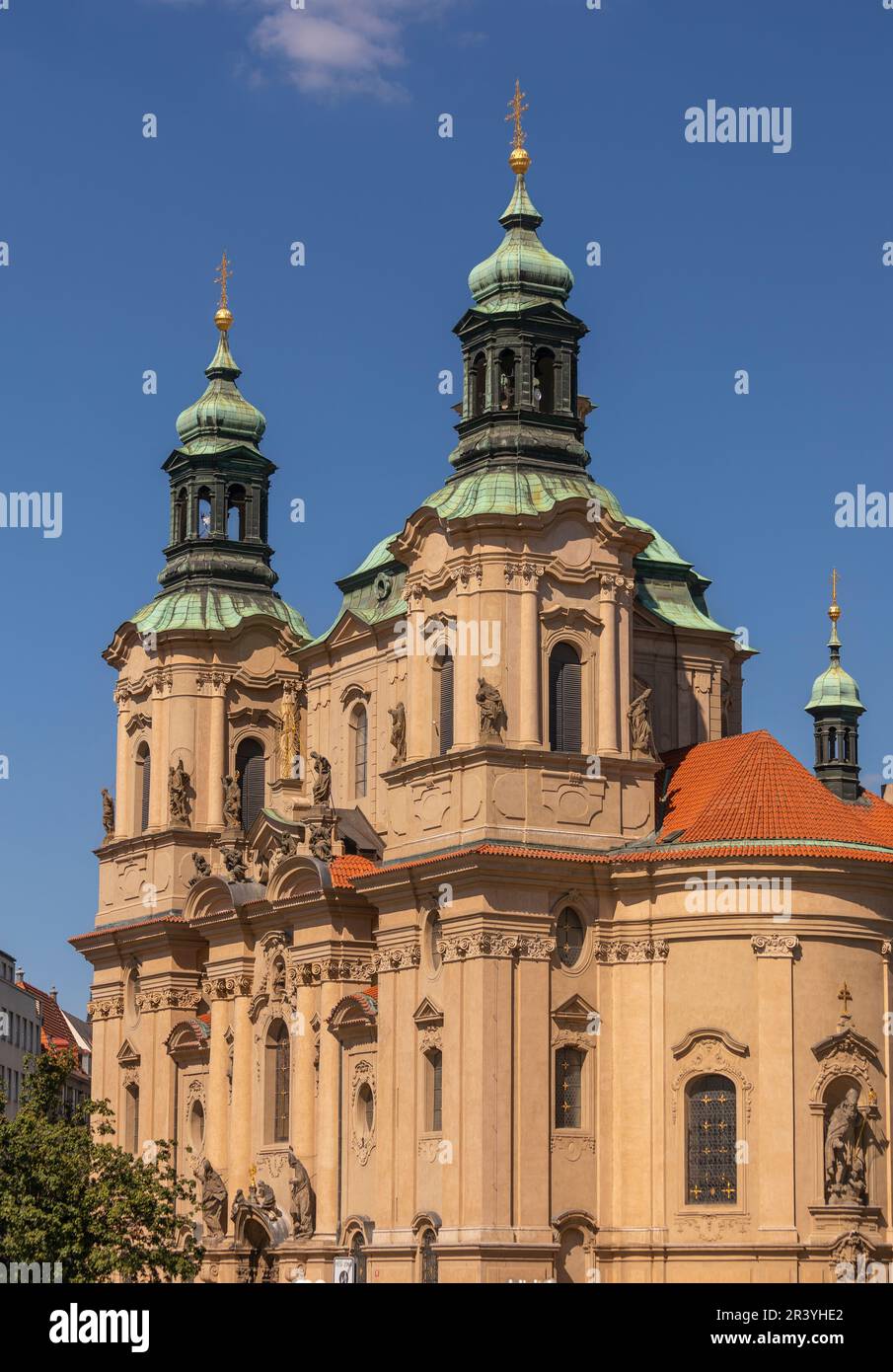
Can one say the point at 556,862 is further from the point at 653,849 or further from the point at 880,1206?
the point at 880,1206

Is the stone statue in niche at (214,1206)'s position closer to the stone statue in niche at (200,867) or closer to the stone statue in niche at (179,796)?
the stone statue in niche at (200,867)

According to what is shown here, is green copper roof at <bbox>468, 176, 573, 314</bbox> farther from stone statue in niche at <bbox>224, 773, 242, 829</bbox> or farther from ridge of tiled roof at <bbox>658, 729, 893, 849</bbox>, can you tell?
stone statue in niche at <bbox>224, 773, 242, 829</bbox>

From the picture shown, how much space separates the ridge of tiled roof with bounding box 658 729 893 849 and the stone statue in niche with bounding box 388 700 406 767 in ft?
20.9

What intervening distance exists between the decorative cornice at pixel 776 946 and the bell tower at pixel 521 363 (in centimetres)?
1276

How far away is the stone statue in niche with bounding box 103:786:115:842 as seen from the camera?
74062mm

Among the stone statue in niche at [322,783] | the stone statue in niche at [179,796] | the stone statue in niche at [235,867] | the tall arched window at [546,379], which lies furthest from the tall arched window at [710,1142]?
the stone statue in niche at [179,796]

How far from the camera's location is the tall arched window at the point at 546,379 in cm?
6112

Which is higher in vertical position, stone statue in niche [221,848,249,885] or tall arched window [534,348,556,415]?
tall arched window [534,348,556,415]

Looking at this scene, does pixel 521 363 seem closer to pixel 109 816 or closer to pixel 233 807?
pixel 233 807

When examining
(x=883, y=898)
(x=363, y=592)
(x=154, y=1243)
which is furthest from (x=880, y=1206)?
(x=363, y=592)

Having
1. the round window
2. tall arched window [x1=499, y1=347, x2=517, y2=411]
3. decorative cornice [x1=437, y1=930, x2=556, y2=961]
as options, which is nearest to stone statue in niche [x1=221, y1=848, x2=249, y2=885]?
decorative cornice [x1=437, y1=930, x2=556, y2=961]

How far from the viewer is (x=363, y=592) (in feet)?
224
